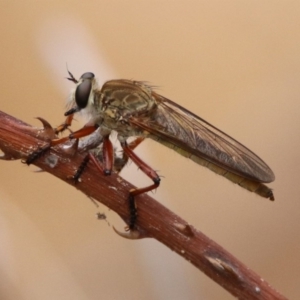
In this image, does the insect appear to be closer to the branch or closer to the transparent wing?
the transparent wing

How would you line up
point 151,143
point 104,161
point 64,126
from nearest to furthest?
point 104,161
point 64,126
point 151,143

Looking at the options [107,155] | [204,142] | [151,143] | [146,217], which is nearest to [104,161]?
[107,155]

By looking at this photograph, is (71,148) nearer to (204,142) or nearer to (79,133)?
(79,133)

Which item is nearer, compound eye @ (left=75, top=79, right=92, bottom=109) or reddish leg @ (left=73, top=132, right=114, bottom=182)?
reddish leg @ (left=73, top=132, right=114, bottom=182)

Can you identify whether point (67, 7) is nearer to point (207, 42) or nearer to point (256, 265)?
point (207, 42)

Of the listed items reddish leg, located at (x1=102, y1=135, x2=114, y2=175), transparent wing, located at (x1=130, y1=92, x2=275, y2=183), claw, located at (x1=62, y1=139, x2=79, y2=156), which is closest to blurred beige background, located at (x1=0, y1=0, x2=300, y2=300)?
transparent wing, located at (x1=130, y1=92, x2=275, y2=183)
